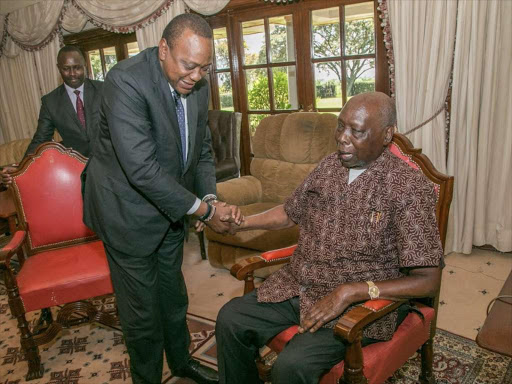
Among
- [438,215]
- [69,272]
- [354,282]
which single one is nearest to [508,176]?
[438,215]

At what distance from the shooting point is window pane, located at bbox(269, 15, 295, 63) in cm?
405

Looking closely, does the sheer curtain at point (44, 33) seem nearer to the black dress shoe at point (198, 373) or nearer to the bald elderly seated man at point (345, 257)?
the bald elderly seated man at point (345, 257)

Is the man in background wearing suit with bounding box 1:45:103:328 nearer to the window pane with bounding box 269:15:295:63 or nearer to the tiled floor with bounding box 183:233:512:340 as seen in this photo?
the tiled floor with bounding box 183:233:512:340

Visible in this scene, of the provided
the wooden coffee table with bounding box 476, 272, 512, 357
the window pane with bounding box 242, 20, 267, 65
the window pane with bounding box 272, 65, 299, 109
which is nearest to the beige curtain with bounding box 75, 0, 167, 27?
the window pane with bounding box 242, 20, 267, 65

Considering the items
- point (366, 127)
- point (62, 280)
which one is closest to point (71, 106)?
point (62, 280)

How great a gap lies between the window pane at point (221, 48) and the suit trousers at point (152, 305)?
2.97m

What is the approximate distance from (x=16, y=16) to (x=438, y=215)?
6.32m

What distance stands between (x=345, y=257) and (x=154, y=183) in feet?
2.52

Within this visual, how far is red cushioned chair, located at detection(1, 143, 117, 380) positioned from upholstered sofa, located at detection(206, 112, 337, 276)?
3.18 ft

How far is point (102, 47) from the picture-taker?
18.4 feet

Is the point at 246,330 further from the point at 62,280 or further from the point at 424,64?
the point at 424,64

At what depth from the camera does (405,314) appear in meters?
1.72

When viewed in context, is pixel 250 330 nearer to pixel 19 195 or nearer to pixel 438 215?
pixel 438 215

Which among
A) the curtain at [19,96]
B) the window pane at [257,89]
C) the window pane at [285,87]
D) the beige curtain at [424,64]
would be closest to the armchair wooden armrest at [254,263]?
the beige curtain at [424,64]
